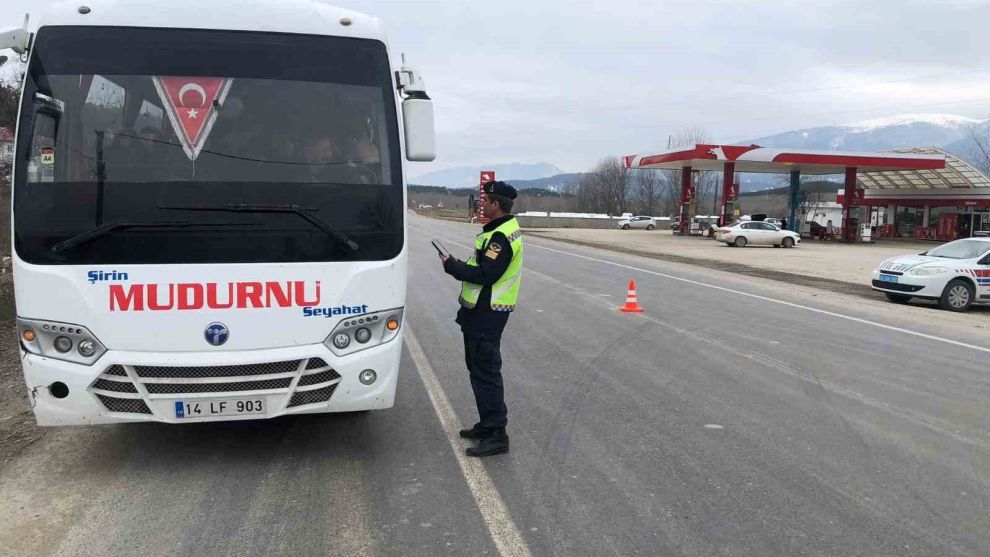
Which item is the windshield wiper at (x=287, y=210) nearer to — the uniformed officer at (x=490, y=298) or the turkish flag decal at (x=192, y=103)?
the turkish flag decal at (x=192, y=103)

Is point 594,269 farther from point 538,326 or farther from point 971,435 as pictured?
point 971,435

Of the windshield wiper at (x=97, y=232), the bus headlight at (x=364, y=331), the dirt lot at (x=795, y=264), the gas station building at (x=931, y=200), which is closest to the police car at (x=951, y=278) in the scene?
the dirt lot at (x=795, y=264)

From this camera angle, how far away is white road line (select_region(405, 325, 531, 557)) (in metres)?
3.67

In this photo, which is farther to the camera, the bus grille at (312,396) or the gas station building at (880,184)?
the gas station building at (880,184)

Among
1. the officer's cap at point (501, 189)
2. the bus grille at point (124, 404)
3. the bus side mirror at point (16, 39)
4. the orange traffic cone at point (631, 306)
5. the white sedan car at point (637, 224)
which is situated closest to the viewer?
the bus grille at point (124, 404)

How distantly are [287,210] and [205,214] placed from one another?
0.48m

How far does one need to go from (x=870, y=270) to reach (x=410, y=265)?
15.9m

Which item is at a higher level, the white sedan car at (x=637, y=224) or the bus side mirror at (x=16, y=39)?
the bus side mirror at (x=16, y=39)

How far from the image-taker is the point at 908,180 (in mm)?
51156

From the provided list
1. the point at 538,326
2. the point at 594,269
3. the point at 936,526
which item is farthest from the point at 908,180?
the point at 936,526

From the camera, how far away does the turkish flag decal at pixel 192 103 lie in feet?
14.9

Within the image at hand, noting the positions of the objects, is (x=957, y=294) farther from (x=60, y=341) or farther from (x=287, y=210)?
(x=60, y=341)

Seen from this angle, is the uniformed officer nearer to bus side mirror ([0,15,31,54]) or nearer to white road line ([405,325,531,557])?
white road line ([405,325,531,557])

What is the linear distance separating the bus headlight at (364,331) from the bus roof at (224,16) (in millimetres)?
1914
